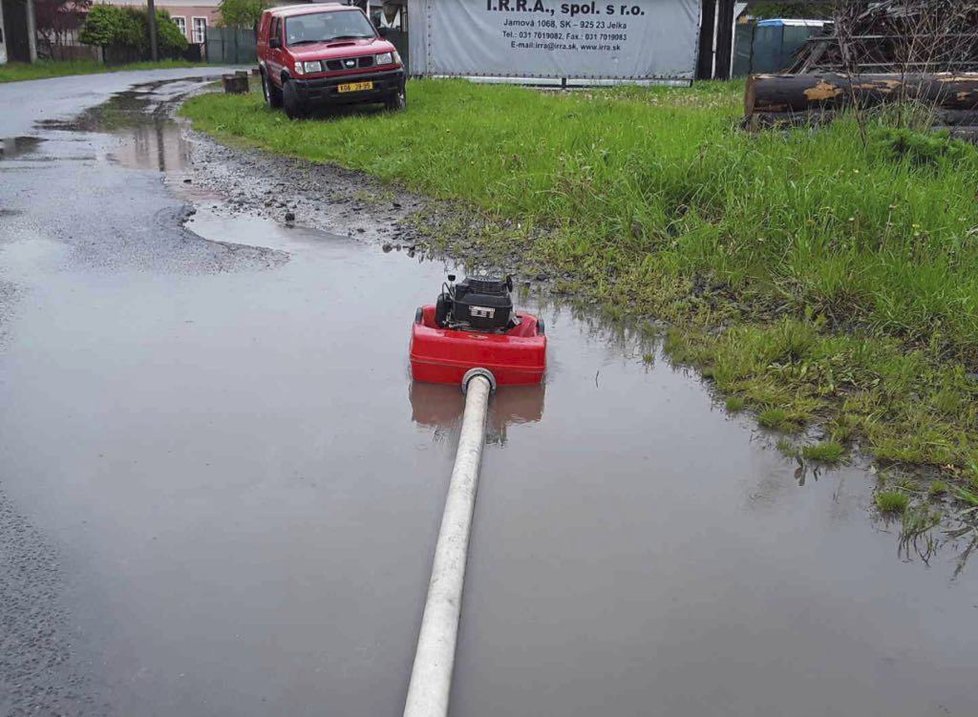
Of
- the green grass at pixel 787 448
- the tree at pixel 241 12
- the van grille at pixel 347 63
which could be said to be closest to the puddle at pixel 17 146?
the van grille at pixel 347 63

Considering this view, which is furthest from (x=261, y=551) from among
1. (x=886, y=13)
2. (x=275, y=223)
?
(x=886, y=13)

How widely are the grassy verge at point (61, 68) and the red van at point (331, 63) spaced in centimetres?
1583

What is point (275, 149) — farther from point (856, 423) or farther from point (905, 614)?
point (905, 614)

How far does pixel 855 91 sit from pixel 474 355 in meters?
6.43

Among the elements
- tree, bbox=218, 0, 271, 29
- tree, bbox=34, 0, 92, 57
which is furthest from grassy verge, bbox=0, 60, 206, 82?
tree, bbox=218, 0, 271, 29

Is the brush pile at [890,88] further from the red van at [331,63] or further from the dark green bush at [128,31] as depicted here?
the dark green bush at [128,31]

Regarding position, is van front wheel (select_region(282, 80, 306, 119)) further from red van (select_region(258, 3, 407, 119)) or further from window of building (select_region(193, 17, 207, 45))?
window of building (select_region(193, 17, 207, 45))

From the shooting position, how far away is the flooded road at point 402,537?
2752mm

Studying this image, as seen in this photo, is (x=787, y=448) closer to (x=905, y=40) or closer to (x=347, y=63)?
(x=905, y=40)

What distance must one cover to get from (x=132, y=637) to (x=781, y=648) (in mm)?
1958

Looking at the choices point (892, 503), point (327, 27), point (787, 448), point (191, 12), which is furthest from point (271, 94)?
point (191, 12)

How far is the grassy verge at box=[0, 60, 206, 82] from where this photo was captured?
29969 millimetres

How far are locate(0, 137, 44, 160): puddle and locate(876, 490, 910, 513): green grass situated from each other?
1142 centimetres

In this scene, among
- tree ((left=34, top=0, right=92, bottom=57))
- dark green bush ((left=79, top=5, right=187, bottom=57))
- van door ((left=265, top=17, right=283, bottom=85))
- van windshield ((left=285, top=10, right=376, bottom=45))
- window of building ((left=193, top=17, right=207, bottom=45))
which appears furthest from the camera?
window of building ((left=193, top=17, right=207, bottom=45))
